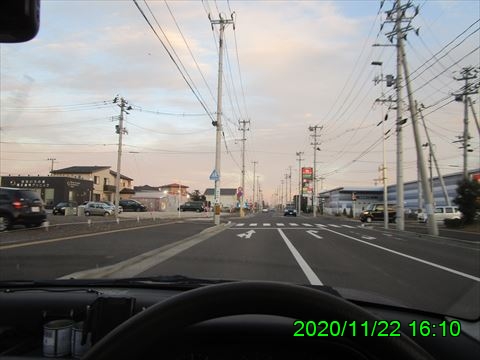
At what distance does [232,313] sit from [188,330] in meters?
0.16

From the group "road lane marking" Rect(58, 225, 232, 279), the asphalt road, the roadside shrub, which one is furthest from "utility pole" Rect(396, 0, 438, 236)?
"road lane marking" Rect(58, 225, 232, 279)

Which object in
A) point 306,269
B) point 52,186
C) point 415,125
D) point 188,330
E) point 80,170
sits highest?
point 80,170

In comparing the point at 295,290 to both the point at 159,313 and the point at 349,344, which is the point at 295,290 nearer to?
the point at 349,344

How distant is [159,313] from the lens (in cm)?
167

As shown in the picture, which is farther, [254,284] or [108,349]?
[254,284]

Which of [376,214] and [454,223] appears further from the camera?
[376,214]

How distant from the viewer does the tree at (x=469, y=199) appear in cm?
3847

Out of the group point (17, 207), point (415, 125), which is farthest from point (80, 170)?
point (17, 207)

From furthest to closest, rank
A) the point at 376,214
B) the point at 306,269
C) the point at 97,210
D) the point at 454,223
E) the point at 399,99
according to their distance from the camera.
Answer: the point at 97,210 < the point at 376,214 < the point at 454,223 < the point at 399,99 < the point at 306,269

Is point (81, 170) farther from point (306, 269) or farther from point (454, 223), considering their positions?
point (306, 269)

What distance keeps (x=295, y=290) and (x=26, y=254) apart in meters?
13.1

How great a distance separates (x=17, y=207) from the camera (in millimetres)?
20609

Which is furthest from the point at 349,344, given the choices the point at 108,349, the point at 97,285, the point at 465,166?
the point at 465,166

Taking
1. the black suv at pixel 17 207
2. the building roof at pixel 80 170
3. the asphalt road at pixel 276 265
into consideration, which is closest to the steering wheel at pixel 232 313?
the asphalt road at pixel 276 265
